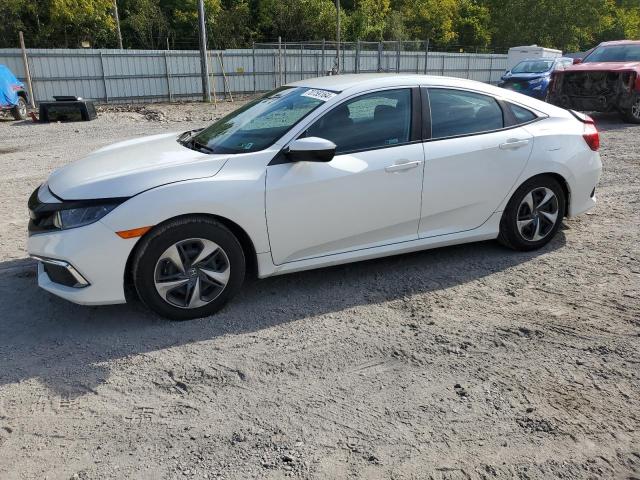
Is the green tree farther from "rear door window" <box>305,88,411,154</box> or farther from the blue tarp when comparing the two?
"rear door window" <box>305,88,411,154</box>

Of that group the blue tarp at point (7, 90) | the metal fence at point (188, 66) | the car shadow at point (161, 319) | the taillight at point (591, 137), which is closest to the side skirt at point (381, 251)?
the car shadow at point (161, 319)

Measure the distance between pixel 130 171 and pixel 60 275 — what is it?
0.83m

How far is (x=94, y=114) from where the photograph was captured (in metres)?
17.8

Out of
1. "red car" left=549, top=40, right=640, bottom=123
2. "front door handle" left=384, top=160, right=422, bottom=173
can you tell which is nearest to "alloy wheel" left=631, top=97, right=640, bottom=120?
"red car" left=549, top=40, right=640, bottom=123

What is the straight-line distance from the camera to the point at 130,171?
12.8 feet

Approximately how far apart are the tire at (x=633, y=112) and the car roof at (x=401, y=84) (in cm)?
932

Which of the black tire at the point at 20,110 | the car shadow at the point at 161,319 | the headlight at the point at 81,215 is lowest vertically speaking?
the black tire at the point at 20,110

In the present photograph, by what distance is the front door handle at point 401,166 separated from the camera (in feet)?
14.4

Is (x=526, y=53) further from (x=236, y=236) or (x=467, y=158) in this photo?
(x=236, y=236)

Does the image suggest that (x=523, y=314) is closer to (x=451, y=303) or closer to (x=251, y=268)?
(x=451, y=303)

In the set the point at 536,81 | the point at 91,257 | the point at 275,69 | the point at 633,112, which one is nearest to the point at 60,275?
the point at 91,257

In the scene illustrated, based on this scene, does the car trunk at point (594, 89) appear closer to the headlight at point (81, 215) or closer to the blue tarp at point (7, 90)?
the headlight at point (81, 215)

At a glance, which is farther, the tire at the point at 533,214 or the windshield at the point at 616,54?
the windshield at the point at 616,54

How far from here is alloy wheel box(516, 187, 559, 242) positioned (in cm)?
509
